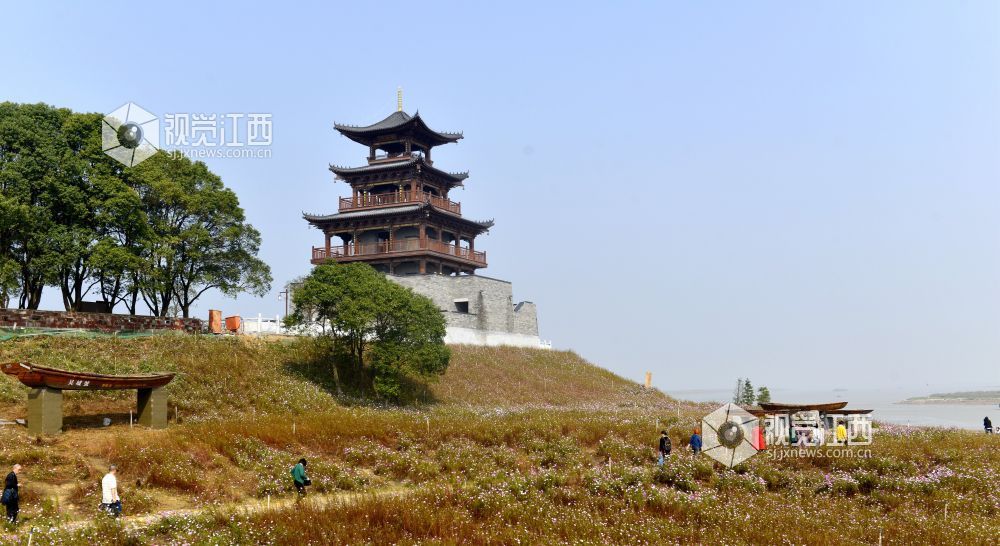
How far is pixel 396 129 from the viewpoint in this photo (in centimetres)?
6238

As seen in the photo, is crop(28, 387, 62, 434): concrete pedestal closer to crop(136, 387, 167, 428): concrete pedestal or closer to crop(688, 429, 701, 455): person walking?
crop(136, 387, 167, 428): concrete pedestal

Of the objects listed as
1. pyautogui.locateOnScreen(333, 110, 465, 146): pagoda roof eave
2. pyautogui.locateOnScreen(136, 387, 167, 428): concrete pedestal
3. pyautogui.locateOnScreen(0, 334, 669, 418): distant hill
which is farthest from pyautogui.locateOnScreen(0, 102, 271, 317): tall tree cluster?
pyautogui.locateOnScreen(333, 110, 465, 146): pagoda roof eave

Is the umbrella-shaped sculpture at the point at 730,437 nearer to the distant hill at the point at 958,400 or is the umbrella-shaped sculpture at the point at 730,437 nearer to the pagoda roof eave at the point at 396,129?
the pagoda roof eave at the point at 396,129

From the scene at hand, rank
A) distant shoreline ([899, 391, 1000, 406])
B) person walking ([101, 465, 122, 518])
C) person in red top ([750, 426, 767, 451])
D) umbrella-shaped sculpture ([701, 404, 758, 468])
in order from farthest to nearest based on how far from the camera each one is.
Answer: distant shoreline ([899, 391, 1000, 406]) < person in red top ([750, 426, 767, 451]) < umbrella-shaped sculpture ([701, 404, 758, 468]) < person walking ([101, 465, 122, 518])

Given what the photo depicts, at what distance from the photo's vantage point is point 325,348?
127ft

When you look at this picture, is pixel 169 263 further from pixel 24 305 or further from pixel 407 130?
pixel 407 130

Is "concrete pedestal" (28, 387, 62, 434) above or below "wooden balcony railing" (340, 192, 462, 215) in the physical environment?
below

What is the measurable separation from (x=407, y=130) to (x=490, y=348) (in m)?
20.6

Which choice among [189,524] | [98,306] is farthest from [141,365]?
[189,524]

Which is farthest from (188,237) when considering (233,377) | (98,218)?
(233,377)

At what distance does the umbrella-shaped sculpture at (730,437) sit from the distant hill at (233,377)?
16.9m

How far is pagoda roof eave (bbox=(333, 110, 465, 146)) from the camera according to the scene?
61.9 m

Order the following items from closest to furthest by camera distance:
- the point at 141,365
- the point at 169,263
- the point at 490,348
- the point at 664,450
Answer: the point at 664,450
the point at 141,365
the point at 169,263
the point at 490,348

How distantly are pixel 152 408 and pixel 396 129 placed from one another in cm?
4155
